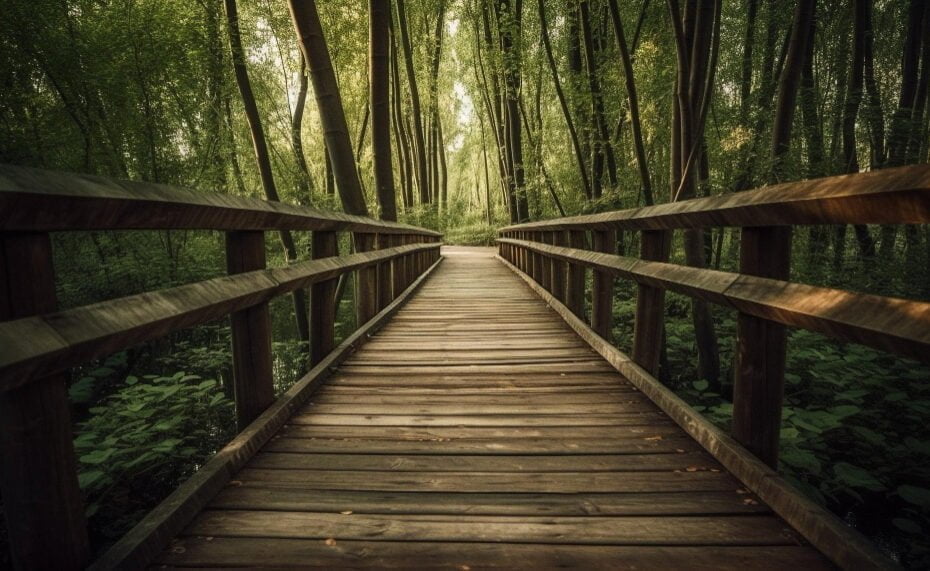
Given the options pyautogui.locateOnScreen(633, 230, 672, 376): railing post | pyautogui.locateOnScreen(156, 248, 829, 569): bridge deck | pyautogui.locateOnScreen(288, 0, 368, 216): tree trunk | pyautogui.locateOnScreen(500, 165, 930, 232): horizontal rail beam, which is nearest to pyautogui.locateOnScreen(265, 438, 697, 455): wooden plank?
pyautogui.locateOnScreen(156, 248, 829, 569): bridge deck

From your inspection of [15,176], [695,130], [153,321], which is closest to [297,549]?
[153,321]

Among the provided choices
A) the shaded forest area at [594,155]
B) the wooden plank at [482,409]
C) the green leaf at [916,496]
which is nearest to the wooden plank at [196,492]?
the wooden plank at [482,409]

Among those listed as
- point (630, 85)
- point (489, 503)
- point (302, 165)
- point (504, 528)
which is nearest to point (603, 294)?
point (489, 503)

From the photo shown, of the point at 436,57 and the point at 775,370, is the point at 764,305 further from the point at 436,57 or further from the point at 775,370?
the point at 436,57

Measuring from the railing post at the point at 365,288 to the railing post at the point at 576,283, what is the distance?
2.25 m

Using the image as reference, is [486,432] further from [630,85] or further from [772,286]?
[630,85]

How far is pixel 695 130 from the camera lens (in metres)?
6.71

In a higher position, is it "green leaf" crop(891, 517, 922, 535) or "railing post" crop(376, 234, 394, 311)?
"railing post" crop(376, 234, 394, 311)

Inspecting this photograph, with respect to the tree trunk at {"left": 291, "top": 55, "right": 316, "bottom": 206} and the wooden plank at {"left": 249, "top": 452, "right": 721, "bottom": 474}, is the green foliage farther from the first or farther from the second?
the tree trunk at {"left": 291, "top": 55, "right": 316, "bottom": 206}

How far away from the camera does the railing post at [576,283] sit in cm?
549

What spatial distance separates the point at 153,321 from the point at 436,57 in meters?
24.6

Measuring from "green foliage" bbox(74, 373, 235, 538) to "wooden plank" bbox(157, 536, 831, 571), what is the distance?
1.93 meters

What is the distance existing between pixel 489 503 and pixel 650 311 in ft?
6.14

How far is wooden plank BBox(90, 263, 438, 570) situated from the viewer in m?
1.48
